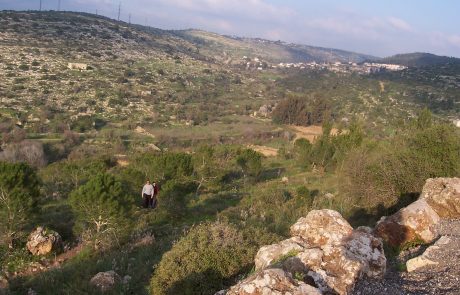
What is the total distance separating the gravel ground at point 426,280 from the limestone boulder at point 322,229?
3.66ft

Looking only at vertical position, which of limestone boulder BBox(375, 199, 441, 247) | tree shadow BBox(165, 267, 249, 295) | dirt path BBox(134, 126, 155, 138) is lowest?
dirt path BBox(134, 126, 155, 138)

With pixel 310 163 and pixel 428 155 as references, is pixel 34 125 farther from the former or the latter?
pixel 428 155

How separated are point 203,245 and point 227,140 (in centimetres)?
3809

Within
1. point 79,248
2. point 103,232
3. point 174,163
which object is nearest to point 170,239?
point 103,232

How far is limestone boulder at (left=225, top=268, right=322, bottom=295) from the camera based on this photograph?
5762mm

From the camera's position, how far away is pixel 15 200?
13812 mm

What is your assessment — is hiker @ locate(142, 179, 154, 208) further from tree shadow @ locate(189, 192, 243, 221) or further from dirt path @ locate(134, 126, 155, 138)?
dirt path @ locate(134, 126, 155, 138)

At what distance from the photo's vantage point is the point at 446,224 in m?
11.5

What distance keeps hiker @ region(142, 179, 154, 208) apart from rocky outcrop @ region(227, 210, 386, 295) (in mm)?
8151

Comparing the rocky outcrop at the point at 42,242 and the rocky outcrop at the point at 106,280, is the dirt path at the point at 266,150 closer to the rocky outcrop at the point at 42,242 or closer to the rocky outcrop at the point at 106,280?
the rocky outcrop at the point at 42,242

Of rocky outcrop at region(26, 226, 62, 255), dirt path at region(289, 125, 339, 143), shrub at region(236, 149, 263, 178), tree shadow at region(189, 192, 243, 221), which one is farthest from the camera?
dirt path at region(289, 125, 339, 143)

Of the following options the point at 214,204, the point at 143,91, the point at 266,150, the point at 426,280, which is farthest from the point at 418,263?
the point at 143,91

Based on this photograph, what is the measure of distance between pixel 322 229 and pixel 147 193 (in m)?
8.82

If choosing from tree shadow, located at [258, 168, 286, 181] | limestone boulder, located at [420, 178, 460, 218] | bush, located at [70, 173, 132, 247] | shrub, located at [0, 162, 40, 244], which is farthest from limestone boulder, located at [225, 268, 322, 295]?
tree shadow, located at [258, 168, 286, 181]
